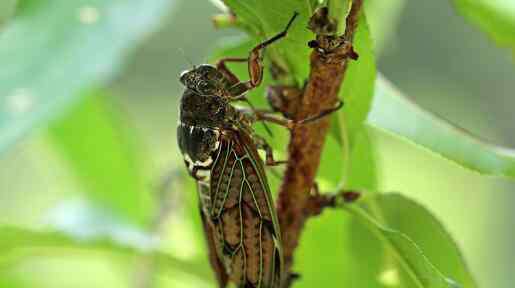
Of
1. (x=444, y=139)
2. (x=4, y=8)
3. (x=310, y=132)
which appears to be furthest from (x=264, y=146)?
(x=4, y=8)

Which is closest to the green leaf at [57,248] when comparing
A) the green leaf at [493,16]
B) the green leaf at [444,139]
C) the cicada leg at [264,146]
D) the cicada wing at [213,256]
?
the cicada wing at [213,256]

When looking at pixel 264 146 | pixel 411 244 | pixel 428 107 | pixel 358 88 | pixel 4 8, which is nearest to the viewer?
pixel 411 244

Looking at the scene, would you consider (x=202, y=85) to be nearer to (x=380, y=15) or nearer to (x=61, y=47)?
(x=61, y=47)

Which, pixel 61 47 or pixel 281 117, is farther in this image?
pixel 61 47

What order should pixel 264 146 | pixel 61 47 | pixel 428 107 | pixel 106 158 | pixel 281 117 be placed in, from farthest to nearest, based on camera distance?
pixel 428 107 < pixel 106 158 < pixel 61 47 < pixel 264 146 < pixel 281 117

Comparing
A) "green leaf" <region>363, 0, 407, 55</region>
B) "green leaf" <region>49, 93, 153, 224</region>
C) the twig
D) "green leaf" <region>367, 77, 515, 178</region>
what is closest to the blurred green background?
"green leaf" <region>49, 93, 153, 224</region>

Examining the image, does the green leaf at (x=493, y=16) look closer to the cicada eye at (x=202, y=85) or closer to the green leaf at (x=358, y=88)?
the green leaf at (x=358, y=88)
